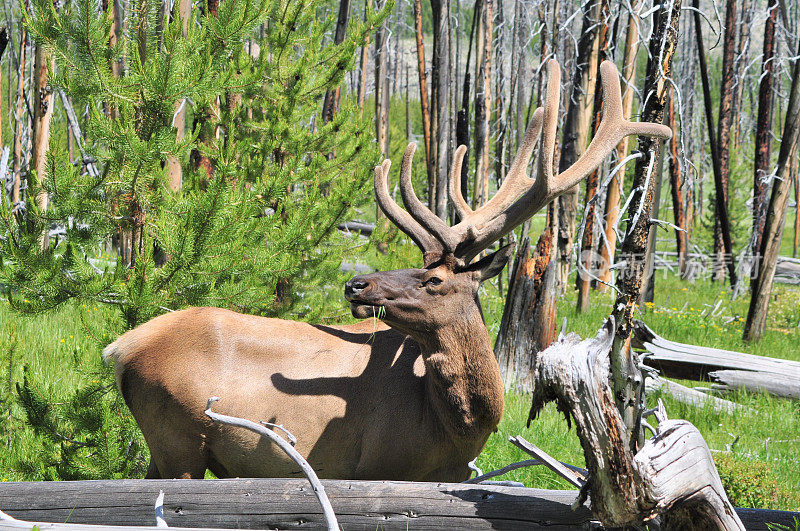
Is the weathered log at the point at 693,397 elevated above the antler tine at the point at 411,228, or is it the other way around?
the antler tine at the point at 411,228

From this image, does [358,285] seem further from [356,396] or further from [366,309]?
[356,396]

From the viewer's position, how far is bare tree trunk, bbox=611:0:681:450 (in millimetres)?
3564

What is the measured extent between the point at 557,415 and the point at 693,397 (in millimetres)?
1391

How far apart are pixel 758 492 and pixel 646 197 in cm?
194

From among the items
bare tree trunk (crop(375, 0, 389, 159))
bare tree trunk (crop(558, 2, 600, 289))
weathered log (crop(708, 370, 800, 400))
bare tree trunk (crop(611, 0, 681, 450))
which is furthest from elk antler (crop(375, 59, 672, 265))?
bare tree trunk (crop(375, 0, 389, 159))

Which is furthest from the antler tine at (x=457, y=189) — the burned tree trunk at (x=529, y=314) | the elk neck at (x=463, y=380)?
the burned tree trunk at (x=529, y=314)

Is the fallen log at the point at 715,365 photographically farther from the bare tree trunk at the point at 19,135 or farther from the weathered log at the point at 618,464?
the bare tree trunk at the point at 19,135

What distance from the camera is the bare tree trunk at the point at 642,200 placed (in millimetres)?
3564

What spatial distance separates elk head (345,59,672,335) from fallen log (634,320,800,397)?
120 inches

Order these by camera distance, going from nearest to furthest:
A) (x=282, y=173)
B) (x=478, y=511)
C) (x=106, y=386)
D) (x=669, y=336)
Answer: (x=478, y=511)
(x=106, y=386)
(x=282, y=173)
(x=669, y=336)

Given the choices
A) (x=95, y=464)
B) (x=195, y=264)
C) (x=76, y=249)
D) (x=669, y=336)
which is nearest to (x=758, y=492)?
(x=195, y=264)

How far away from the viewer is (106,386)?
4500mm

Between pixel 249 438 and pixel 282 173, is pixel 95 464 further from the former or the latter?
pixel 282 173

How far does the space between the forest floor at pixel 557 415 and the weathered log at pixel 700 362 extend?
12.2 inches
